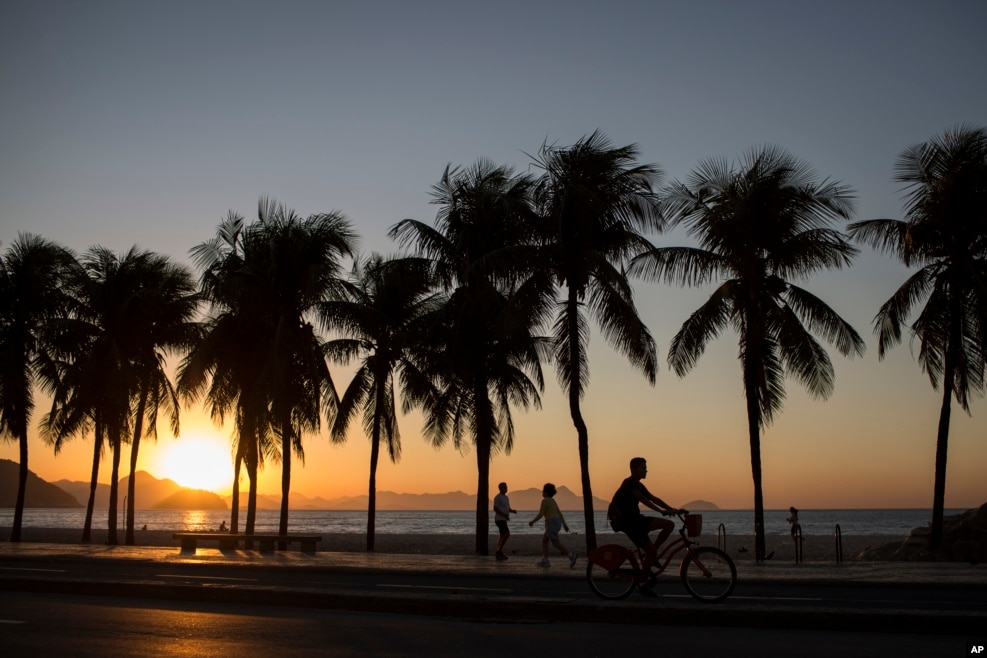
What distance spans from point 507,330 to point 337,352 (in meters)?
10.9

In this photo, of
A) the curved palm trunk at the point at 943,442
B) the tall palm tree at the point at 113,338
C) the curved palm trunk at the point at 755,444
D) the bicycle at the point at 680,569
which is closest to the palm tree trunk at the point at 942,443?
the curved palm trunk at the point at 943,442

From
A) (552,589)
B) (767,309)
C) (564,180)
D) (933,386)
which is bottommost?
(552,589)

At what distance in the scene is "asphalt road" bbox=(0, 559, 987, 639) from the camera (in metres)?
10.3

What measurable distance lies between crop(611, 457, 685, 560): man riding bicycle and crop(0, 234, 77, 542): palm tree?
3067cm

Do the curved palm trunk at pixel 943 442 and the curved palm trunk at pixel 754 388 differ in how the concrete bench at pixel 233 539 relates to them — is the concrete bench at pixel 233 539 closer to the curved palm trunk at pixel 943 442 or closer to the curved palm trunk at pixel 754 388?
the curved palm trunk at pixel 754 388

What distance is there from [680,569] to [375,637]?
448cm

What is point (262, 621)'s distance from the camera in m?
10.8

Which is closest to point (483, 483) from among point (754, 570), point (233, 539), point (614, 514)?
point (233, 539)

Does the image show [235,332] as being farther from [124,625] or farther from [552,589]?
[124,625]

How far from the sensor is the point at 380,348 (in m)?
33.8

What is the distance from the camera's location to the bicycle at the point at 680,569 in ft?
39.4

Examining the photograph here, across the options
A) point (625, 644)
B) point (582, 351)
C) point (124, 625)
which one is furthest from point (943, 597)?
point (582, 351)

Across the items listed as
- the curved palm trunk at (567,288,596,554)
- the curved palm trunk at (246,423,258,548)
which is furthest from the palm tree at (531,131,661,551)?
the curved palm trunk at (246,423,258,548)

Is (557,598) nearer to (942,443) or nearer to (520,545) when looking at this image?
(942,443)
